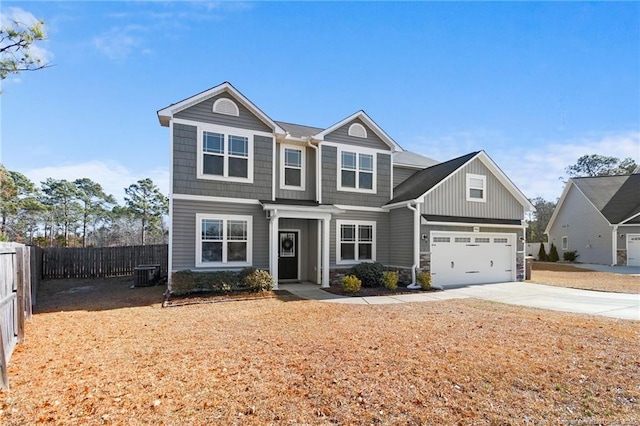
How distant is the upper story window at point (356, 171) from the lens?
1359 centimetres

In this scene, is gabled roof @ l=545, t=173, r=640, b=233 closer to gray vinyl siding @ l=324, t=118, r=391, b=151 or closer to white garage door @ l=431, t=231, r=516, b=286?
white garage door @ l=431, t=231, r=516, b=286

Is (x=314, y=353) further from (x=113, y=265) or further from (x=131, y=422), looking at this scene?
(x=113, y=265)

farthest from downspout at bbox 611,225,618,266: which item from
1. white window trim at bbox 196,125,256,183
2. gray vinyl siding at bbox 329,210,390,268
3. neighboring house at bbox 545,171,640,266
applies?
white window trim at bbox 196,125,256,183

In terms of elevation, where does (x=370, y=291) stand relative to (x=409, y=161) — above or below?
below

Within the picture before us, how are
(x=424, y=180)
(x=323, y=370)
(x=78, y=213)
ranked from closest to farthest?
1. (x=323, y=370)
2. (x=424, y=180)
3. (x=78, y=213)

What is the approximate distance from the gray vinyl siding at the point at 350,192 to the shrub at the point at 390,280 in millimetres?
3165

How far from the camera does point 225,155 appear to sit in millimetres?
11648

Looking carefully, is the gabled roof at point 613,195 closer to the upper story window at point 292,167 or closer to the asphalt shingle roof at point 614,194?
the asphalt shingle roof at point 614,194

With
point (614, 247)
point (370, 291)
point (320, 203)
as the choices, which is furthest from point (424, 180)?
point (614, 247)

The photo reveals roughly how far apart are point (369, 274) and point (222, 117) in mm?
7945

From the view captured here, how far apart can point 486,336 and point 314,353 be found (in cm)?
339

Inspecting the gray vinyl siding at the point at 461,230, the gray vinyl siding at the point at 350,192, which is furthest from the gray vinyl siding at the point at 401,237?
the gray vinyl siding at the point at 350,192

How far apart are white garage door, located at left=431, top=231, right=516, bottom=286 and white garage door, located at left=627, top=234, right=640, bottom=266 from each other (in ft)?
47.2

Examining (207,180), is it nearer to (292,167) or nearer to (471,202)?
(292,167)
